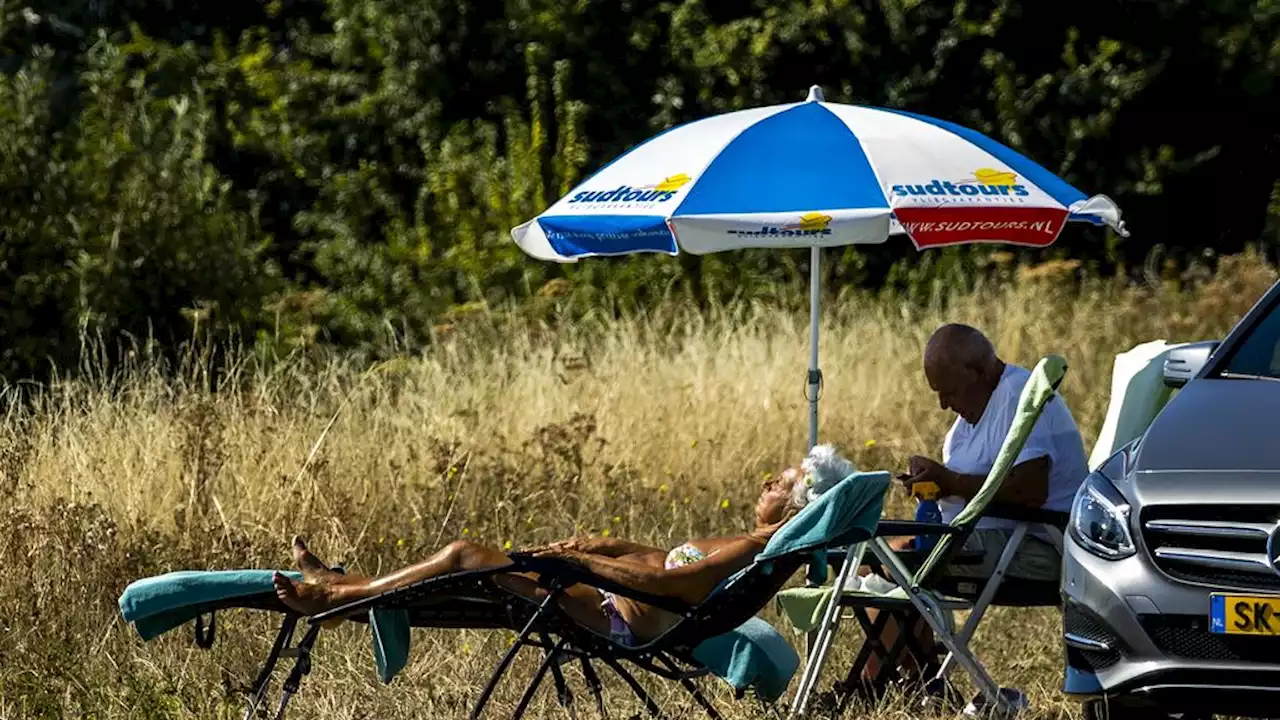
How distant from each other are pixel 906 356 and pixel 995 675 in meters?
5.89

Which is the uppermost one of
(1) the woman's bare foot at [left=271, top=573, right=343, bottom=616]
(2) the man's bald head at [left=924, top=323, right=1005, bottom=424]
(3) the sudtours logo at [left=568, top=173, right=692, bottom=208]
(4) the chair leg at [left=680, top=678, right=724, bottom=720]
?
(3) the sudtours logo at [left=568, top=173, right=692, bottom=208]

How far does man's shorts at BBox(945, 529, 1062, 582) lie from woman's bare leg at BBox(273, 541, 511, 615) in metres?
1.58

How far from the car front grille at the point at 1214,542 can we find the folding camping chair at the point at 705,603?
0.81 metres

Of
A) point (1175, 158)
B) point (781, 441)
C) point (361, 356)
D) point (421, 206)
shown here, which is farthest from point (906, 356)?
point (1175, 158)

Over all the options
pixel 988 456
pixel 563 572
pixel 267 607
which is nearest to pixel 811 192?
pixel 988 456

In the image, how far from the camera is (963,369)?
285 inches

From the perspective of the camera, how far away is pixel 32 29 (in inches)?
761

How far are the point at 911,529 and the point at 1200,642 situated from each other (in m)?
1.16

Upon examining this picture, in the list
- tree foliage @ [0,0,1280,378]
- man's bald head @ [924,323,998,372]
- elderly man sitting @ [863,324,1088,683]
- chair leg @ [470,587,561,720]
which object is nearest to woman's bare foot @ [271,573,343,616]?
chair leg @ [470,587,561,720]

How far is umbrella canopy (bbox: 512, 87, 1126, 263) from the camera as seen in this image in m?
7.41

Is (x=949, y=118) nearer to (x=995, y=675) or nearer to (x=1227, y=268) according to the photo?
(x=1227, y=268)

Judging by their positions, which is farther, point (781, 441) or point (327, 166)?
point (327, 166)

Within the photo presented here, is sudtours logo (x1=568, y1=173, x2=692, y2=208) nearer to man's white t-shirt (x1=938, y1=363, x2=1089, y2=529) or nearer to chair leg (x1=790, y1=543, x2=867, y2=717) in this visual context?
man's white t-shirt (x1=938, y1=363, x2=1089, y2=529)

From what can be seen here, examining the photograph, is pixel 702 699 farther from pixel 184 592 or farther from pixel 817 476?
pixel 184 592
